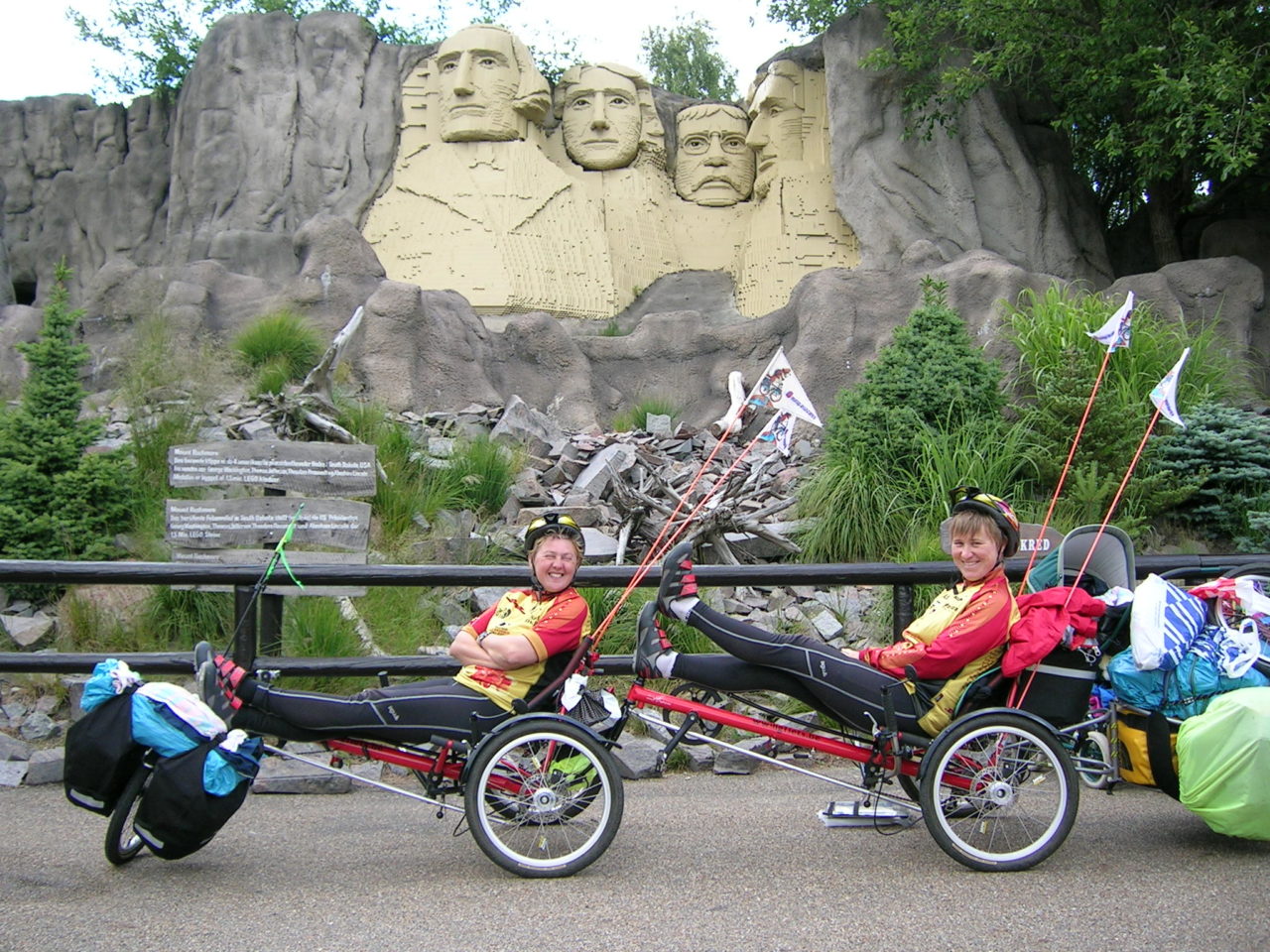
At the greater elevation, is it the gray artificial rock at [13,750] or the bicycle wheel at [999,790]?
the bicycle wheel at [999,790]

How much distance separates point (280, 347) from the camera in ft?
37.4

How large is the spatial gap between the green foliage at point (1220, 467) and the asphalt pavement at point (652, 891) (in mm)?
4297

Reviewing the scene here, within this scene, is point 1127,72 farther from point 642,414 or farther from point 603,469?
point 603,469

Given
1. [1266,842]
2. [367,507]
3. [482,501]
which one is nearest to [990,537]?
[1266,842]

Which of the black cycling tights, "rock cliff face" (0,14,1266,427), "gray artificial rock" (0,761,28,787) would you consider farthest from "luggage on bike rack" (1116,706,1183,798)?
"rock cliff face" (0,14,1266,427)

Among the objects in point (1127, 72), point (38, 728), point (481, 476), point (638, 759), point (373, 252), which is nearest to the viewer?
point (638, 759)

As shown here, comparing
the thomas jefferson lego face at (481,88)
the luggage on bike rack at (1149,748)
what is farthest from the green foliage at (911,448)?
the thomas jefferson lego face at (481,88)

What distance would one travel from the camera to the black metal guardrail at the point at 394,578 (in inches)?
191

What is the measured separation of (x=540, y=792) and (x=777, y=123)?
48.6ft

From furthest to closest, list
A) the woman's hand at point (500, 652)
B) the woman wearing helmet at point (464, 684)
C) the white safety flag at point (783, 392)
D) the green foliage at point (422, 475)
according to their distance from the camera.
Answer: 1. the green foliage at point (422, 475)
2. the white safety flag at point (783, 392)
3. the woman's hand at point (500, 652)
4. the woman wearing helmet at point (464, 684)

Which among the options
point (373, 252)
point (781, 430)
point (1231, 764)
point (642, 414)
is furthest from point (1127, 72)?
point (1231, 764)

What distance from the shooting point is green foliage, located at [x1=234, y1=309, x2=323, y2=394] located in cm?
1122

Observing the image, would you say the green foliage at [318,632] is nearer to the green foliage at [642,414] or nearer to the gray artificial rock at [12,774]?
the gray artificial rock at [12,774]

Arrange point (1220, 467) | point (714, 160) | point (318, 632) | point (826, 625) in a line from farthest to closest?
point (714, 160), point (1220, 467), point (826, 625), point (318, 632)
